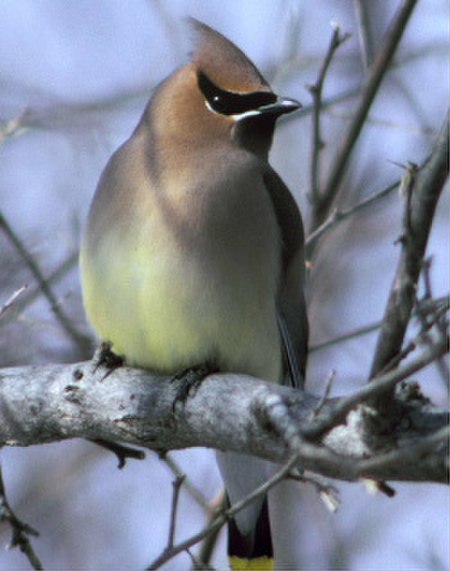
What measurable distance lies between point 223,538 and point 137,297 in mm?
2136

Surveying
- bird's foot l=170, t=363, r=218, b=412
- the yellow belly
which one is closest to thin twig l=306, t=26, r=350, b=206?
the yellow belly

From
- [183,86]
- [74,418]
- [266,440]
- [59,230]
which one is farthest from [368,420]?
[59,230]

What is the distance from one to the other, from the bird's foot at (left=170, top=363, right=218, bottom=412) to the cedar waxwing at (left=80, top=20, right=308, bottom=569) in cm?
7

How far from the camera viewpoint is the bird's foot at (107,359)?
14.4 ft

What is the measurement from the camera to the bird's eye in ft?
15.9

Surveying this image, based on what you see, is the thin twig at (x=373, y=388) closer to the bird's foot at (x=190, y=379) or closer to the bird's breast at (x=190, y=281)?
the bird's foot at (x=190, y=379)

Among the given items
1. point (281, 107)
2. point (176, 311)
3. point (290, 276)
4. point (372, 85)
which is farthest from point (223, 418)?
point (372, 85)

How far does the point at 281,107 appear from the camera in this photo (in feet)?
15.7

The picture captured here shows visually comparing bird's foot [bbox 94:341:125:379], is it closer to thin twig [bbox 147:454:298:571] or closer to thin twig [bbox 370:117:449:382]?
thin twig [bbox 147:454:298:571]

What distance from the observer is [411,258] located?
277cm

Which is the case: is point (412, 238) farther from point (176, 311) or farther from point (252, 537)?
point (252, 537)

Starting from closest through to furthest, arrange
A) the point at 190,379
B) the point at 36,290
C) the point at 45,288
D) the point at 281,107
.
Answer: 1. the point at 190,379
2. the point at 281,107
3. the point at 45,288
4. the point at 36,290

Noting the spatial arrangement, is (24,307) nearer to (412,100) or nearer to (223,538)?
(223,538)

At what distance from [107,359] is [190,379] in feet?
1.32
